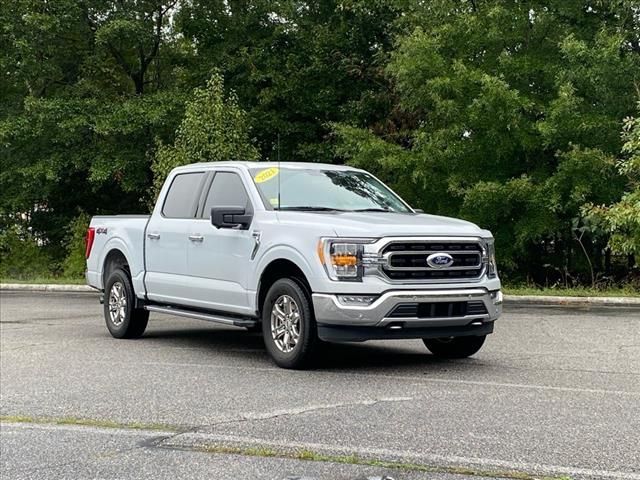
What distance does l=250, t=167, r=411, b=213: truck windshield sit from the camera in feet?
29.9

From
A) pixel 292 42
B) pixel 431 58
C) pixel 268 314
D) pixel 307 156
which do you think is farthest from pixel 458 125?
pixel 268 314

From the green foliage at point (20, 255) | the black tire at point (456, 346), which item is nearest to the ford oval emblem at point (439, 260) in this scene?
the black tire at point (456, 346)

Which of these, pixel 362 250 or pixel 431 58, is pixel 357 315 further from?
pixel 431 58

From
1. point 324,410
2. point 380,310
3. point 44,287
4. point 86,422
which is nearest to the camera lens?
point 86,422

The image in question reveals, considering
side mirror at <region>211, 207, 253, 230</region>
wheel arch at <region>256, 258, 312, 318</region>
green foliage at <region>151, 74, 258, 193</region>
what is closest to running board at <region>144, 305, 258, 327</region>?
wheel arch at <region>256, 258, 312, 318</region>

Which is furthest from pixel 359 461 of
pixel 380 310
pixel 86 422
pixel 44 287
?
pixel 44 287

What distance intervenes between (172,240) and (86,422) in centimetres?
401

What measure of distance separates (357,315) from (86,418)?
2549 mm

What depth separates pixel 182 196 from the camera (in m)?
10.4

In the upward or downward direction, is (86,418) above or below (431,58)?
below

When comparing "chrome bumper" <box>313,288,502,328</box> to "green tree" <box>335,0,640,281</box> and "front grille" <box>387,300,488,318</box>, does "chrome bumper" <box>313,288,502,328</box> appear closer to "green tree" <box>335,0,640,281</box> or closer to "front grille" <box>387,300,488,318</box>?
"front grille" <box>387,300,488,318</box>

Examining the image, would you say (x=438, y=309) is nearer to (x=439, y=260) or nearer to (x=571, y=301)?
(x=439, y=260)

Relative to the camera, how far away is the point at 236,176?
9.62 metres

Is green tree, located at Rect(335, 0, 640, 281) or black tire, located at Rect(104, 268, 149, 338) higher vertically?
green tree, located at Rect(335, 0, 640, 281)
